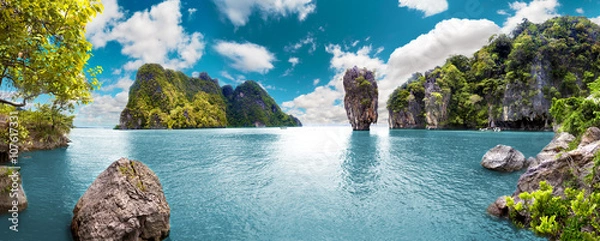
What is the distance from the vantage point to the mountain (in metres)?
62.1

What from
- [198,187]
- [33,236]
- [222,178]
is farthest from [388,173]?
[33,236]

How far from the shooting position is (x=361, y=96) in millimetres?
90000

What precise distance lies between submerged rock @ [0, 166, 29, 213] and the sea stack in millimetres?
88334

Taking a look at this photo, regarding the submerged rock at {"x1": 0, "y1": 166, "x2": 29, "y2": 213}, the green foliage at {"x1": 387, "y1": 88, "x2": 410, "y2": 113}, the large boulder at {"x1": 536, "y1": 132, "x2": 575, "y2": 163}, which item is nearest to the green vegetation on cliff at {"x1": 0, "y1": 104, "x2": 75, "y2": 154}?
the submerged rock at {"x1": 0, "y1": 166, "x2": 29, "y2": 213}

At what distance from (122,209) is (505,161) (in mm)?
25962

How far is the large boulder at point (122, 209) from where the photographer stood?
6.98 meters

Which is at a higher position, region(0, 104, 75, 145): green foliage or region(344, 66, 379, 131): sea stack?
region(344, 66, 379, 131): sea stack

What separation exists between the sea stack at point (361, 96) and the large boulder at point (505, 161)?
69.8 metres

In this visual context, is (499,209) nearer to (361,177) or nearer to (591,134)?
(591,134)

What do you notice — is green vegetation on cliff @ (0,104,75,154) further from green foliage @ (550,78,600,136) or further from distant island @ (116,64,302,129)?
distant island @ (116,64,302,129)

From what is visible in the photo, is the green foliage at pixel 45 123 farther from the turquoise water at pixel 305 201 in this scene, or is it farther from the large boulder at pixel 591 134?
the large boulder at pixel 591 134

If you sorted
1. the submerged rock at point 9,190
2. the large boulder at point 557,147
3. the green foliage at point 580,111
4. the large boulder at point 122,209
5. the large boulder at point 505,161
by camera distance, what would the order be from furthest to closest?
the large boulder at point 557,147 → the large boulder at point 505,161 → the green foliage at point 580,111 → the submerged rock at point 9,190 → the large boulder at point 122,209

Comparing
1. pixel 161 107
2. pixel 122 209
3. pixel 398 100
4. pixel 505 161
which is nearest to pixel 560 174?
pixel 505 161

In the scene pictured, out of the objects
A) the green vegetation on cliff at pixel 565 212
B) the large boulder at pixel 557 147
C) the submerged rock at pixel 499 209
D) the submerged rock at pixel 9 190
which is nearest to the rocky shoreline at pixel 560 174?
the submerged rock at pixel 499 209
